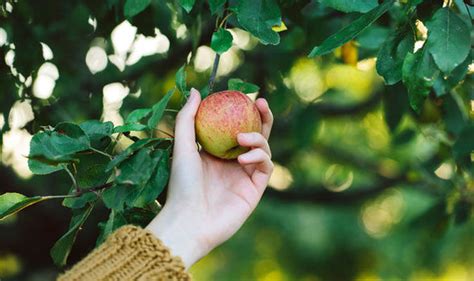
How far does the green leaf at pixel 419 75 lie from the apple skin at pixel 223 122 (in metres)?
0.33

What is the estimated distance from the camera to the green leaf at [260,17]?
3.67ft

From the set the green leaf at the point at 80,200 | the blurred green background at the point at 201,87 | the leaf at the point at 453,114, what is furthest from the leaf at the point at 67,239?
the leaf at the point at 453,114

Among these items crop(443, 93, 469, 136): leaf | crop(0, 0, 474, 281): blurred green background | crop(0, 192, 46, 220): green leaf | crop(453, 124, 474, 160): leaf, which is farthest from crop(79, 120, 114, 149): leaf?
crop(443, 93, 469, 136): leaf

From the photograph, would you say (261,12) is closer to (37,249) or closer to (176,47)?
(176,47)

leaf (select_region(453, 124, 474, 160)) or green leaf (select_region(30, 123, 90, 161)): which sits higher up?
green leaf (select_region(30, 123, 90, 161))

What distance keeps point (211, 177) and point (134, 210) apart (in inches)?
6.5

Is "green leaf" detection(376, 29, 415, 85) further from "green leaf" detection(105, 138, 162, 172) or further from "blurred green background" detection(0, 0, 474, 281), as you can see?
"green leaf" detection(105, 138, 162, 172)

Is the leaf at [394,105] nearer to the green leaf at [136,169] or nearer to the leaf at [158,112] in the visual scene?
the leaf at [158,112]

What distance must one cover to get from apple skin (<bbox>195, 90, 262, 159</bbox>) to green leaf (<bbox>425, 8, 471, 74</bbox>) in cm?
37

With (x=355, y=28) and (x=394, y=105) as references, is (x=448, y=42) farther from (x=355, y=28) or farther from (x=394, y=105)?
(x=394, y=105)

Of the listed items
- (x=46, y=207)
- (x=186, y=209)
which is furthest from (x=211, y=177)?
(x=46, y=207)

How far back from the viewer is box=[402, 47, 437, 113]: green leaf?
98cm

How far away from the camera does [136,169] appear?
1.00 m

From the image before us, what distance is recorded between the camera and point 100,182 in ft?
3.69
